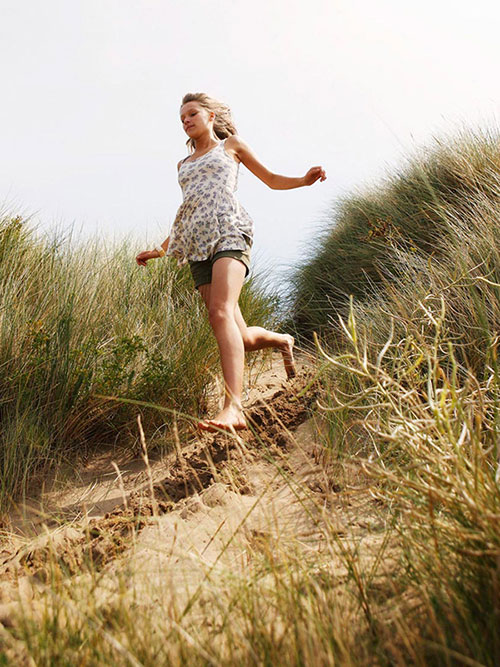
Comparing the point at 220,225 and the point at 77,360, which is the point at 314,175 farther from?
the point at 77,360

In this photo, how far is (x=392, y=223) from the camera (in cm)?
581

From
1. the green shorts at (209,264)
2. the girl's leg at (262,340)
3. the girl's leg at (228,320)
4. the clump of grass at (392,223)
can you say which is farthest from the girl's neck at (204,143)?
the clump of grass at (392,223)

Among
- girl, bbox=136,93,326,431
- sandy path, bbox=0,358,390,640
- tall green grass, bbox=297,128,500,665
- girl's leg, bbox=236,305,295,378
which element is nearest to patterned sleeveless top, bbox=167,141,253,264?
girl, bbox=136,93,326,431

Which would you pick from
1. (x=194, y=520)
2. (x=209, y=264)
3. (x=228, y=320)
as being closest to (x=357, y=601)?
(x=194, y=520)

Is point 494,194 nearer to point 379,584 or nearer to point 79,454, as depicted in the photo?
point 79,454

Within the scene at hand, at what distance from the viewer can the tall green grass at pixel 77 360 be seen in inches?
122

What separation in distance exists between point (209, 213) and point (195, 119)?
0.74 metres

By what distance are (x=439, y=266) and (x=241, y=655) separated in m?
3.58

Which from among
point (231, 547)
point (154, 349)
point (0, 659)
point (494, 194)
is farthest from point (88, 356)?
point (494, 194)

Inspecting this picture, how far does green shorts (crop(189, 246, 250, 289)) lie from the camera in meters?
3.23

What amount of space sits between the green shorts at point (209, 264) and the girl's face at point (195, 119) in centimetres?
91

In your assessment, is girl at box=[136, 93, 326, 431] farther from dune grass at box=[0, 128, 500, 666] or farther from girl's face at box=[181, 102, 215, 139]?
dune grass at box=[0, 128, 500, 666]

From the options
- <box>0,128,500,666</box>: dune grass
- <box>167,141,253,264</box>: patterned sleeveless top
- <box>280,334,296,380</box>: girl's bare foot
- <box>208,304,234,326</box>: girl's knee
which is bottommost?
<box>0,128,500,666</box>: dune grass

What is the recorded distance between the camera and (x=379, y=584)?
1.45 metres
